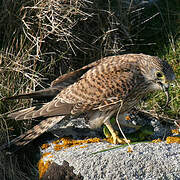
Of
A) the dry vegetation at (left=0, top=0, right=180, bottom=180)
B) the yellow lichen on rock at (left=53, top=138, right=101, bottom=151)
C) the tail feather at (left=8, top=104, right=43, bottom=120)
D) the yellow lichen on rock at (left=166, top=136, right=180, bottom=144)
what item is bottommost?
the yellow lichen on rock at (left=166, top=136, right=180, bottom=144)

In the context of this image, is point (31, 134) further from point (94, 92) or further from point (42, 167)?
point (94, 92)

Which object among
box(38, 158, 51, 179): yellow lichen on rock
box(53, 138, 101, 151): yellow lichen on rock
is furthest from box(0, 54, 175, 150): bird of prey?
box(38, 158, 51, 179): yellow lichen on rock

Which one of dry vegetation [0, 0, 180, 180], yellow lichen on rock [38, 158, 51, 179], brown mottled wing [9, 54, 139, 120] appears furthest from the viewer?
dry vegetation [0, 0, 180, 180]

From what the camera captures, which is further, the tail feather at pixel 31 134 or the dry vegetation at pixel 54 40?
the dry vegetation at pixel 54 40

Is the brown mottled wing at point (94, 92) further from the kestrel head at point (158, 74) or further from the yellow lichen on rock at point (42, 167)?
the yellow lichen on rock at point (42, 167)

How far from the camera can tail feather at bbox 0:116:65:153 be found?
3.50 metres

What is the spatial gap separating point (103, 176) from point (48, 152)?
740 mm

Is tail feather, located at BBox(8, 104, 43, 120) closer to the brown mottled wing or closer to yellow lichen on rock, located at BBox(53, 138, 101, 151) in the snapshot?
the brown mottled wing

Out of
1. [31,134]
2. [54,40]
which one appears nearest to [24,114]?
[31,134]

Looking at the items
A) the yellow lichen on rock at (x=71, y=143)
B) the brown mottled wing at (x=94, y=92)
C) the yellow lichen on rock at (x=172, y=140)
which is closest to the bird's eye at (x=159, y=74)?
the brown mottled wing at (x=94, y=92)

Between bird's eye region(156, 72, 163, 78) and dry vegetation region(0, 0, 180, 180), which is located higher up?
dry vegetation region(0, 0, 180, 180)

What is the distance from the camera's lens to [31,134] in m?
3.59

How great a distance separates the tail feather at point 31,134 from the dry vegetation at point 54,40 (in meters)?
0.12

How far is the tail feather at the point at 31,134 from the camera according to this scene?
3.50m
